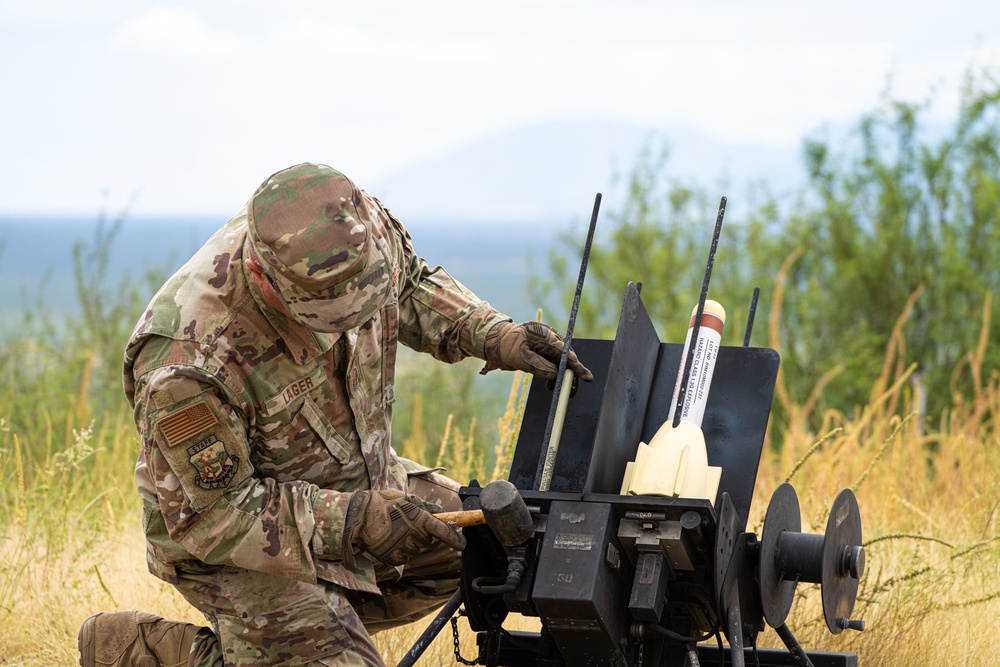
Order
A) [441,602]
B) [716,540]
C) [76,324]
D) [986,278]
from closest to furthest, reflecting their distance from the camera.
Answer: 1. [716,540]
2. [441,602]
3. [76,324]
4. [986,278]

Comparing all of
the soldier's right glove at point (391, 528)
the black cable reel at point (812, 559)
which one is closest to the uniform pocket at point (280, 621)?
the soldier's right glove at point (391, 528)

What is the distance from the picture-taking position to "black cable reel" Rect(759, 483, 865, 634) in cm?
327

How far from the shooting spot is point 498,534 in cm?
305

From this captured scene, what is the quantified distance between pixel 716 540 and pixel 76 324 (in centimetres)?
738

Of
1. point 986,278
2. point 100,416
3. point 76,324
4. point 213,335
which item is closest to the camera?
point 213,335

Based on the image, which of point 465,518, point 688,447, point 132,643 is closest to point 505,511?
point 465,518

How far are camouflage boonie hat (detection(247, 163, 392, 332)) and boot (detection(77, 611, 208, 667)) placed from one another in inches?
49.0

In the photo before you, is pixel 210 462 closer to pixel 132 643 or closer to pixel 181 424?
pixel 181 424

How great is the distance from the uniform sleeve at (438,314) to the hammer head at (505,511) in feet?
3.24

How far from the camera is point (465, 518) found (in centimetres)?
317

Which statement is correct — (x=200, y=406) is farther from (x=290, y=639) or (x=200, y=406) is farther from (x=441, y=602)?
(x=441, y=602)

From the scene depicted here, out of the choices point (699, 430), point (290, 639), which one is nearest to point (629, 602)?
point (699, 430)

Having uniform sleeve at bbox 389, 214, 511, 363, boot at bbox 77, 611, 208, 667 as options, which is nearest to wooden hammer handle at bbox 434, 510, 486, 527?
uniform sleeve at bbox 389, 214, 511, 363

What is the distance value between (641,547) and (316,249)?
3.75ft
